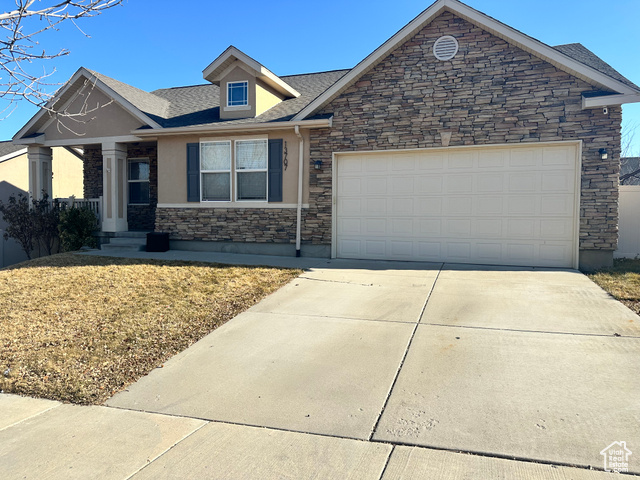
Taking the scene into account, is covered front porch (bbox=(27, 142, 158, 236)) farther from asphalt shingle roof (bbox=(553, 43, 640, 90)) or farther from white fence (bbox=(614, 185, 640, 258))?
white fence (bbox=(614, 185, 640, 258))

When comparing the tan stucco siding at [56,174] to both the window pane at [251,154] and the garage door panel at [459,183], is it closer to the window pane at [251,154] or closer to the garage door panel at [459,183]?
the window pane at [251,154]

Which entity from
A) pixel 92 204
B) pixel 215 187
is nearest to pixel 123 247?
pixel 92 204

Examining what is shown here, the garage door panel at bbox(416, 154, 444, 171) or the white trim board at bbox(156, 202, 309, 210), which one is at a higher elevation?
the garage door panel at bbox(416, 154, 444, 171)

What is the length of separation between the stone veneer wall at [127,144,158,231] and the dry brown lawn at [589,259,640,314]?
12.1 meters

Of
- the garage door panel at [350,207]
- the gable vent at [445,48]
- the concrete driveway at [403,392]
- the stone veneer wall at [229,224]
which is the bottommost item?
the concrete driveway at [403,392]

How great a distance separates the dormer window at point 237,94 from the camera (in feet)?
39.2

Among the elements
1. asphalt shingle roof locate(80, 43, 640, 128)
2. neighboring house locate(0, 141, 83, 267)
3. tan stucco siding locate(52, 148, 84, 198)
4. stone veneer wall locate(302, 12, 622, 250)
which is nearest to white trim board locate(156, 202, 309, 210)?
stone veneer wall locate(302, 12, 622, 250)

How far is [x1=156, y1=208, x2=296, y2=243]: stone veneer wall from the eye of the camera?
36.1 ft

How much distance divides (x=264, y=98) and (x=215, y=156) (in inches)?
84.6

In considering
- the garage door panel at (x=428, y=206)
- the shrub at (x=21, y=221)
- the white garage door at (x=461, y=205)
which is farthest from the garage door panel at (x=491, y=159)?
the shrub at (x=21, y=221)

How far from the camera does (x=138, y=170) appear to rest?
14547 mm

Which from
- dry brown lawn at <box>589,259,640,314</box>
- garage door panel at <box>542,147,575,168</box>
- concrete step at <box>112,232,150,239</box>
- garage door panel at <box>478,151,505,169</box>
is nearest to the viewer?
dry brown lawn at <box>589,259,640,314</box>

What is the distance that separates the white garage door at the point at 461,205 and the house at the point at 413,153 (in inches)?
1.0

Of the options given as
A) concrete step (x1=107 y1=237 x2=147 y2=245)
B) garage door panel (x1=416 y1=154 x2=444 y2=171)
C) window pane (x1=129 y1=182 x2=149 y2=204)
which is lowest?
concrete step (x1=107 y1=237 x2=147 y2=245)
